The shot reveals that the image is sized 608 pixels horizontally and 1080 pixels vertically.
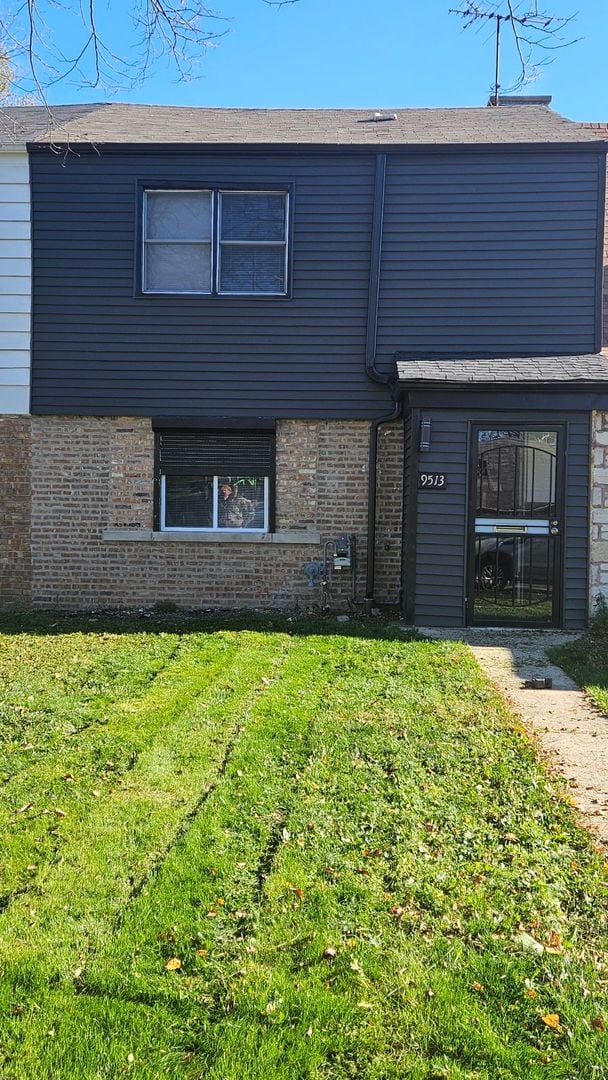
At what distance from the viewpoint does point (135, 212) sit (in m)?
9.82

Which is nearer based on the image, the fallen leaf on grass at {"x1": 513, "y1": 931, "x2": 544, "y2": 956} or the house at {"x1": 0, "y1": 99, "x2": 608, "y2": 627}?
the fallen leaf on grass at {"x1": 513, "y1": 931, "x2": 544, "y2": 956}

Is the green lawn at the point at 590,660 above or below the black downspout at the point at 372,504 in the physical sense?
below

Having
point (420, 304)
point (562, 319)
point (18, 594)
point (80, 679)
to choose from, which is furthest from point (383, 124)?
point (80, 679)

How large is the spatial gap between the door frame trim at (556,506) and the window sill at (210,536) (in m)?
2.10

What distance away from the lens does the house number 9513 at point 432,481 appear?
8.45m

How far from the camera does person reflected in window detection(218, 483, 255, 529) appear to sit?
9.96 meters

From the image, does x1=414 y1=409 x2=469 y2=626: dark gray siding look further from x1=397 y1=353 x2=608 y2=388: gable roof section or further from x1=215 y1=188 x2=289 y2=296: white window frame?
x1=215 y1=188 x2=289 y2=296: white window frame

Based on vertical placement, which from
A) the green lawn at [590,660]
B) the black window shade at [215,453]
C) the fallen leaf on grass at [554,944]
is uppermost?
the black window shade at [215,453]

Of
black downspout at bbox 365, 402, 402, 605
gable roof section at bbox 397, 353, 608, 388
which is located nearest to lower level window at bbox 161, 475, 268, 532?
black downspout at bbox 365, 402, 402, 605

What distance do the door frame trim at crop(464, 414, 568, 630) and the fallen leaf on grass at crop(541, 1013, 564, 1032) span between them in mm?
6192

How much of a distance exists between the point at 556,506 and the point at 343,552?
2600 mm

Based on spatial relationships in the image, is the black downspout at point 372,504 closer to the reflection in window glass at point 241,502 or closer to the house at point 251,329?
the house at point 251,329

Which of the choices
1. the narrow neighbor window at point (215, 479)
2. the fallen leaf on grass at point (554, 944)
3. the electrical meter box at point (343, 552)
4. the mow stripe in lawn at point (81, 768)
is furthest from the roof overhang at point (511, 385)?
the fallen leaf on grass at point (554, 944)

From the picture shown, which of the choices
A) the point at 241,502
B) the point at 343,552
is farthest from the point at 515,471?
the point at 241,502
